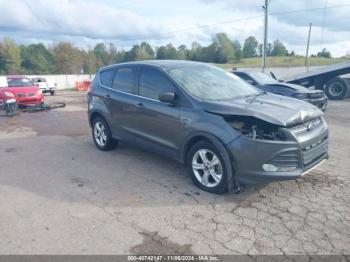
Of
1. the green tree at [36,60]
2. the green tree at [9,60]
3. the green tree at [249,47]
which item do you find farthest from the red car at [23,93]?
the green tree at [249,47]

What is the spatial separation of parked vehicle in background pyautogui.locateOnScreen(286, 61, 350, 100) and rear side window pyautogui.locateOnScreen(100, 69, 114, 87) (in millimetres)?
10926

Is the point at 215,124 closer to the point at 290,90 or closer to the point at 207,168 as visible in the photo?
the point at 207,168

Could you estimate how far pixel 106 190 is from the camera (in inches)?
174

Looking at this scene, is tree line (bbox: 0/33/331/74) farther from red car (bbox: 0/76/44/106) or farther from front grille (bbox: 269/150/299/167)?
front grille (bbox: 269/150/299/167)

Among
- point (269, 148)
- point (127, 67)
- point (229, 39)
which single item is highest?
point (229, 39)

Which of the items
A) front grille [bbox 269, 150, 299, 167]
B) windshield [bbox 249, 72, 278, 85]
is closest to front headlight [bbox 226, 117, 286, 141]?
front grille [bbox 269, 150, 299, 167]

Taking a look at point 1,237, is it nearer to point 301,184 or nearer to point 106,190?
point 106,190

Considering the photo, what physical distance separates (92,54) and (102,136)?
7742cm

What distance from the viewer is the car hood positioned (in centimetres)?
376

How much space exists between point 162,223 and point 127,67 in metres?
3.24

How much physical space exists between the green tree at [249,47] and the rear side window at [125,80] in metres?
66.5

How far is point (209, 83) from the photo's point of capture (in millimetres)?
4832

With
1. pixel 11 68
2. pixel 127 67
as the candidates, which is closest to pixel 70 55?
pixel 11 68

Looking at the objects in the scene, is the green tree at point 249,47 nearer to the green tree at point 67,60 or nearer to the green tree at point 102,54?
the green tree at point 102,54
